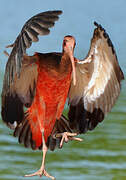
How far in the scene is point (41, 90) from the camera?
2613 mm

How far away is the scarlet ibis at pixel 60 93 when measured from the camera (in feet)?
8.45

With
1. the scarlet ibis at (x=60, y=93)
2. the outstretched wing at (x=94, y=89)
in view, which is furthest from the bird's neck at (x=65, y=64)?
the outstretched wing at (x=94, y=89)

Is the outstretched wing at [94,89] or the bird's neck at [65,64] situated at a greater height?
the bird's neck at [65,64]

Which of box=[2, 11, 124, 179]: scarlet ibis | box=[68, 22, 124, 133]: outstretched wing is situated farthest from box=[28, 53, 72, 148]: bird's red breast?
box=[68, 22, 124, 133]: outstretched wing

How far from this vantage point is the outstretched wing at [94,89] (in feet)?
8.94

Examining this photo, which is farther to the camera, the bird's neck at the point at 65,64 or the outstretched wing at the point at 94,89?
the outstretched wing at the point at 94,89

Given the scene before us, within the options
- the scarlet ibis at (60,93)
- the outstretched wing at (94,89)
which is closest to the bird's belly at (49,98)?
the scarlet ibis at (60,93)

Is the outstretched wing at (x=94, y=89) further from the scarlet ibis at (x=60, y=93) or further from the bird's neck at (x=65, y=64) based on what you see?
the bird's neck at (x=65, y=64)

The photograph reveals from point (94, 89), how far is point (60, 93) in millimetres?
273

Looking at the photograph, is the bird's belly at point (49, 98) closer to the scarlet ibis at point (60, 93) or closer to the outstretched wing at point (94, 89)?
the scarlet ibis at point (60, 93)

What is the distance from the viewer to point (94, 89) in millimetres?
2820

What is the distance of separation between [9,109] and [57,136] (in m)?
0.23

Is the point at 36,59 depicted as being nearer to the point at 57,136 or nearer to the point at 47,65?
the point at 47,65

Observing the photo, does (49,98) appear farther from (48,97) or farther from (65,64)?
(65,64)
